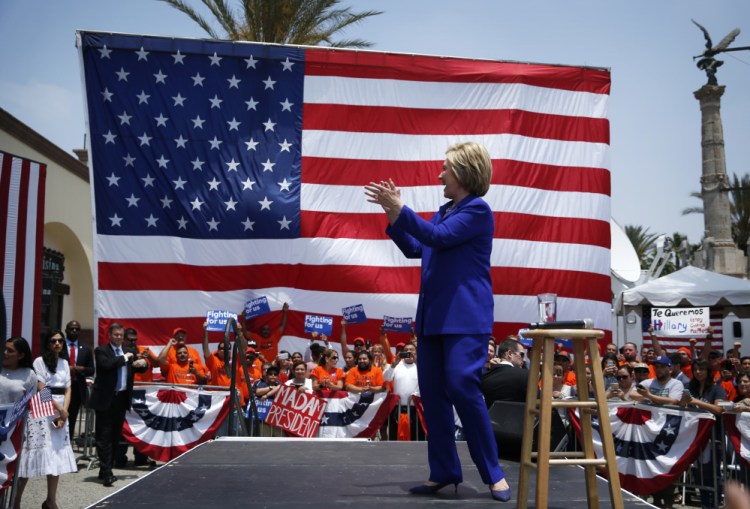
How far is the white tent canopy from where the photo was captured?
44.0 feet

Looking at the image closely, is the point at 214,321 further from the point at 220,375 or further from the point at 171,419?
the point at 171,419

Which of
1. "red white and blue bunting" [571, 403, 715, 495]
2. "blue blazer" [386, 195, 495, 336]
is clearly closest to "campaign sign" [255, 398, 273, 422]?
"red white and blue bunting" [571, 403, 715, 495]

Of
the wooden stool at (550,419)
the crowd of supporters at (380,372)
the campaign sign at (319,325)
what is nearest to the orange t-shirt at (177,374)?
the crowd of supporters at (380,372)

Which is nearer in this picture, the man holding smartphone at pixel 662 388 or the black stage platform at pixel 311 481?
the black stage platform at pixel 311 481

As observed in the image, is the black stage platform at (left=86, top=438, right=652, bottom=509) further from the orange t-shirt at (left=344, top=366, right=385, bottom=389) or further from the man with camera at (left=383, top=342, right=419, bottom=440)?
the orange t-shirt at (left=344, top=366, right=385, bottom=389)

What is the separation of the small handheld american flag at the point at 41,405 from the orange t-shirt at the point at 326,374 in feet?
12.3

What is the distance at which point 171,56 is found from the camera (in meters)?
11.2

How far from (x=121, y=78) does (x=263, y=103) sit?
79.4 inches

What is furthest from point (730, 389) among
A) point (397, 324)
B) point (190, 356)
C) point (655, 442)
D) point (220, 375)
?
point (190, 356)

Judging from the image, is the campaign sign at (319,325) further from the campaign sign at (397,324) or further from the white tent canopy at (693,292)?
the white tent canopy at (693,292)

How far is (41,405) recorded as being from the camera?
624 centimetres

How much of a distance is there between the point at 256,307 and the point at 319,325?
91cm

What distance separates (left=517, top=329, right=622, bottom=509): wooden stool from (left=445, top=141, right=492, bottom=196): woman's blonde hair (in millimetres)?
818

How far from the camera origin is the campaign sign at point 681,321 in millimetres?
13992
